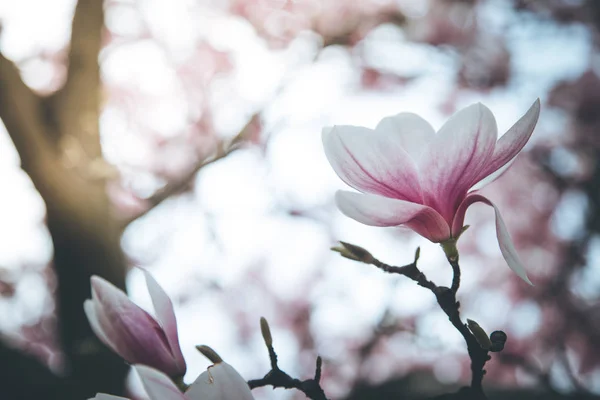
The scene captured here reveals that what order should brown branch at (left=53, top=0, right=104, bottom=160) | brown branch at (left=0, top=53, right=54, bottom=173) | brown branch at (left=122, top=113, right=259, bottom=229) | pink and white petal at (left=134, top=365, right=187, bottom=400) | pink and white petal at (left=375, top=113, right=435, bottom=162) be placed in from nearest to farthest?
1. pink and white petal at (left=134, top=365, right=187, bottom=400)
2. pink and white petal at (left=375, top=113, right=435, bottom=162)
3. brown branch at (left=0, top=53, right=54, bottom=173)
4. brown branch at (left=53, top=0, right=104, bottom=160)
5. brown branch at (left=122, top=113, right=259, bottom=229)

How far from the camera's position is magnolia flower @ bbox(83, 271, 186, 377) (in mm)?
700

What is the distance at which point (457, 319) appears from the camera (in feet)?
2.23

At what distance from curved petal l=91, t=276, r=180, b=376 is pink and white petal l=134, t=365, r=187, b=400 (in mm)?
127

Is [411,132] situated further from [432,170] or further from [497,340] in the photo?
[497,340]

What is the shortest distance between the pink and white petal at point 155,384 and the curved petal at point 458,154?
17.7 inches

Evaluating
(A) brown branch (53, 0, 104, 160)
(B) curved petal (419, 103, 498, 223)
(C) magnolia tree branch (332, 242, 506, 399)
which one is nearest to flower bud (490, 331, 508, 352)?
(C) magnolia tree branch (332, 242, 506, 399)

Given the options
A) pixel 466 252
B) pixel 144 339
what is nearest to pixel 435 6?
pixel 466 252

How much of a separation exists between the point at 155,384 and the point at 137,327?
14cm

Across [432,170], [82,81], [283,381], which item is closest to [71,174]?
[82,81]

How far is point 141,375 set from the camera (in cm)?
57

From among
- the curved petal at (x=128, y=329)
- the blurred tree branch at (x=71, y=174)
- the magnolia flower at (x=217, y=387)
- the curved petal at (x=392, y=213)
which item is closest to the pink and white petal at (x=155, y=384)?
the magnolia flower at (x=217, y=387)

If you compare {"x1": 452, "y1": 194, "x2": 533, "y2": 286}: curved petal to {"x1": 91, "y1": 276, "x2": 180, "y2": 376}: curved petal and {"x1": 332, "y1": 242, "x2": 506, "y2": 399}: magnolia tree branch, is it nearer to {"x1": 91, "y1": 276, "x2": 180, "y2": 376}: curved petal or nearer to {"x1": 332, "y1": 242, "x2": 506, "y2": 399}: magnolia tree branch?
{"x1": 332, "y1": 242, "x2": 506, "y2": 399}: magnolia tree branch

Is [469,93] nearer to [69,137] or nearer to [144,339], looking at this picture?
[69,137]

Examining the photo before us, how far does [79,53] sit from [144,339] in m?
2.50
